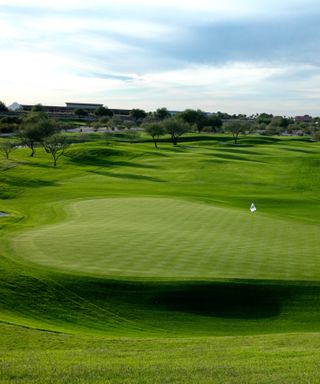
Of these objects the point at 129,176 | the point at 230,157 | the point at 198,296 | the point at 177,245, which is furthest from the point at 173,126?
the point at 198,296

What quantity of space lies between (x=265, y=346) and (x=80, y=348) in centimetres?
571

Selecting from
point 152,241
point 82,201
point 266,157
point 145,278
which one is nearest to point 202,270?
point 145,278

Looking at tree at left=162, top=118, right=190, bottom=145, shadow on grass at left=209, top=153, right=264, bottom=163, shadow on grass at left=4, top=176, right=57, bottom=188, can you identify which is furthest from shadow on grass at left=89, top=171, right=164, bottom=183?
tree at left=162, top=118, right=190, bottom=145

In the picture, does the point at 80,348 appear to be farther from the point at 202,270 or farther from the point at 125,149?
the point at 125,149

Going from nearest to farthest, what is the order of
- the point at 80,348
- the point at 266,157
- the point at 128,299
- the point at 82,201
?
the point at 80,348
the point at 128,299
the point at 82,201
the point at 266,157

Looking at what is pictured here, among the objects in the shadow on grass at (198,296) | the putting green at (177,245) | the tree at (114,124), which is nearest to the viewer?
the shadow on grass at (198,296)

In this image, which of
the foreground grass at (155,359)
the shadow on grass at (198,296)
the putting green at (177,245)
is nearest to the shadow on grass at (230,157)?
the putting green at (177,245)

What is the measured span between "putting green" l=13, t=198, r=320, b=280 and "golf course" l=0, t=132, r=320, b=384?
3.8 inches

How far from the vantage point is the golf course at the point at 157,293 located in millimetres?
12672

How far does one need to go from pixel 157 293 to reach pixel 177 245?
649 centimetres

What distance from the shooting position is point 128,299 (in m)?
22.0

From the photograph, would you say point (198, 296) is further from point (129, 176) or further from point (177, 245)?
point (129, 176)

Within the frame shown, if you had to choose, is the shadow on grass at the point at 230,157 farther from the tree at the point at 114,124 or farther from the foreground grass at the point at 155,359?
the tree at the point at 114,124

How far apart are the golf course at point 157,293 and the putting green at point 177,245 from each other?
97mm
